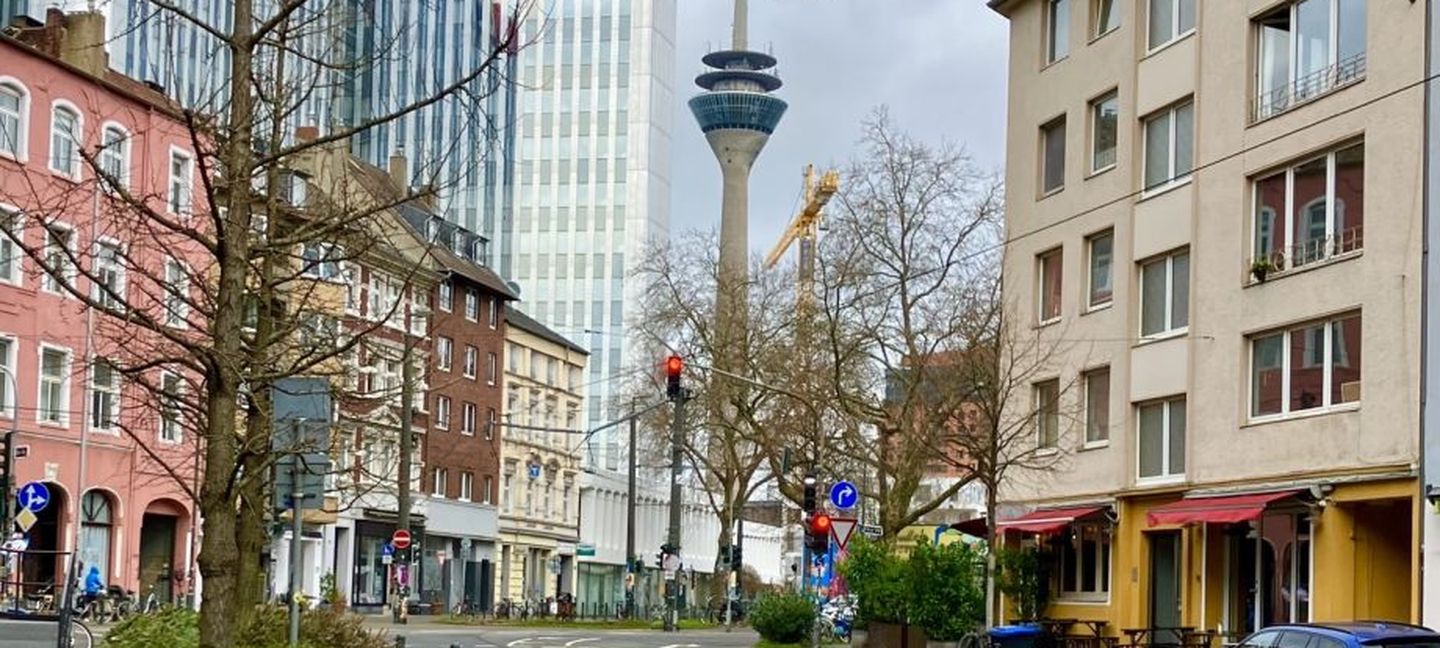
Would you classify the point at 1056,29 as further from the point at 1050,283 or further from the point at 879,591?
the point at 879,591

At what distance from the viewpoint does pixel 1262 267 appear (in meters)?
32.5

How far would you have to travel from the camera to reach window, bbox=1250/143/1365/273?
101 ft

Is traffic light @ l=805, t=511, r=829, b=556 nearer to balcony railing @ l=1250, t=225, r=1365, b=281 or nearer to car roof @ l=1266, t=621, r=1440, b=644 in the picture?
balcony railing @ l=1250, t=225, r=1365, b=281

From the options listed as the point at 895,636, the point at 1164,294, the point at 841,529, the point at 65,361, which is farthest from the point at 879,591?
the point at 65,361

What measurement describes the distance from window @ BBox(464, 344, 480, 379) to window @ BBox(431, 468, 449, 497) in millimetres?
4335

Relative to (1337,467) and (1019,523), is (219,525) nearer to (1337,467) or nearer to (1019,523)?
(1337,467)

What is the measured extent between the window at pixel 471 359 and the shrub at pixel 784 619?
140 ft

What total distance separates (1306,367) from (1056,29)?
1247 centimetres

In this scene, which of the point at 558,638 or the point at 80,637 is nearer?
the point at 80,637

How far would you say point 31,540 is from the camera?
52.0m

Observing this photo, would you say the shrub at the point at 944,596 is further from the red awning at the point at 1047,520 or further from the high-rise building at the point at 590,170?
the high-rise building at the point at 590,170

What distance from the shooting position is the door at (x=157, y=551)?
191 ft

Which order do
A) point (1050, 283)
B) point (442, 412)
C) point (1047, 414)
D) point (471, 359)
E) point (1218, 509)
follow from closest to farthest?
point (1218, 509) → point (1047, 414) → point (1050, 283) → point (442, 412) → point (471, 359)

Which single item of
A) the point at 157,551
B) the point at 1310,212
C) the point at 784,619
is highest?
the point at 1310,212
